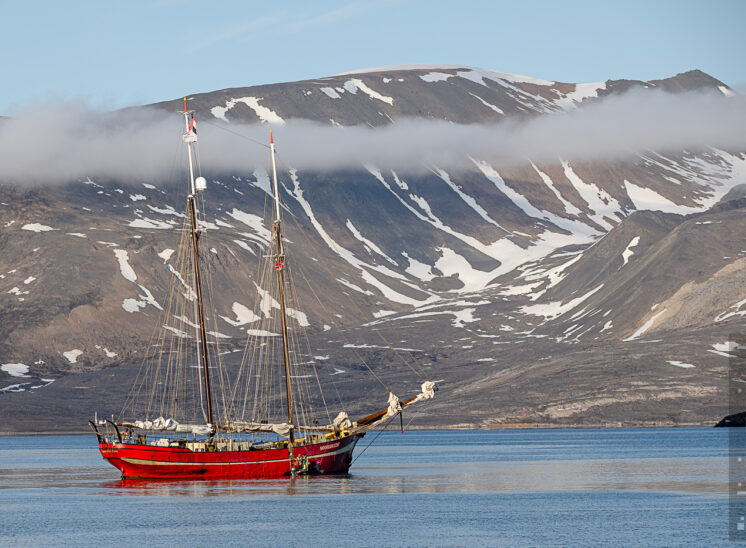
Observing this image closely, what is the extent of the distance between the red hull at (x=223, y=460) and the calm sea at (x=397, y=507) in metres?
1.44

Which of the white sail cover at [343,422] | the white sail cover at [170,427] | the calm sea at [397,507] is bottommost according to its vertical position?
the calm sea at [397,507]

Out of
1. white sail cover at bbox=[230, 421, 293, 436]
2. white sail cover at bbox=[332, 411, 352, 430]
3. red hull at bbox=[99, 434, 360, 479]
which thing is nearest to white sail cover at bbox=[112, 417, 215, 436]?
red hull at bbox=[99, 434, 360, 479]

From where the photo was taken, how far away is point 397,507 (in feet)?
299

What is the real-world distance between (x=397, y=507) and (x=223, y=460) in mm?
24097

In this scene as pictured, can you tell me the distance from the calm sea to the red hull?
1.44 m

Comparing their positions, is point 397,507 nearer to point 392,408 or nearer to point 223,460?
point 392,408

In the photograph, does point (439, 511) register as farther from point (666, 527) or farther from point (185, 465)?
point (185, 465)

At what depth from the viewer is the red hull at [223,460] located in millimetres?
109688

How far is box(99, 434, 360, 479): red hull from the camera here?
10969 cm

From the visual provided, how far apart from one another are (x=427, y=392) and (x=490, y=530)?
35.5 metres

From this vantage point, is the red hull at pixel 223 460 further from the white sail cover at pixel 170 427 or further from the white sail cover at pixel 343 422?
the white sail cover at pixel 170 427

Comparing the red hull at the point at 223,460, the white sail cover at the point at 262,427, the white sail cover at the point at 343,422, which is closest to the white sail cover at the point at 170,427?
the red hull at the point at 223,460

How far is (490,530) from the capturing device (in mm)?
78438

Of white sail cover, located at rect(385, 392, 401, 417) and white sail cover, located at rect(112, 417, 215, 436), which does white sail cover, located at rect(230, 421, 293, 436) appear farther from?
white sail cover, located at rect(385, 392, 401, 417)
